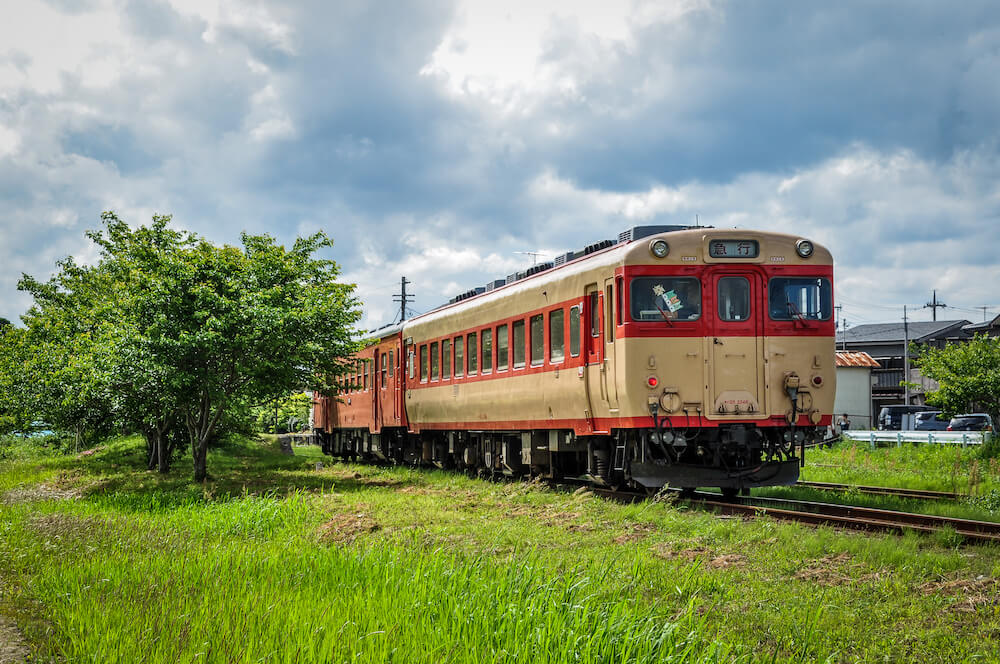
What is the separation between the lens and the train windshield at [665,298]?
1216 centimetres

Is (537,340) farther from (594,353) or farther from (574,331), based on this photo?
(594,353)

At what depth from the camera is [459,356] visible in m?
18.4

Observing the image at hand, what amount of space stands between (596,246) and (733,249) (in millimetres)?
2105

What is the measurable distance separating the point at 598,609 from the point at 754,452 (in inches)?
300

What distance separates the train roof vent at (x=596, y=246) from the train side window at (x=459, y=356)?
472 centimetres

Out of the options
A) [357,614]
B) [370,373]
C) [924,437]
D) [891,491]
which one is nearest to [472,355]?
[891,491]

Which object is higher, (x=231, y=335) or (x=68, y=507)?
(x=231, y=335)

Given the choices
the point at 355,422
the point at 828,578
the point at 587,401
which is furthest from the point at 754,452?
the point at 355,422

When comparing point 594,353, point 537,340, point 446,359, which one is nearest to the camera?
point 594,353

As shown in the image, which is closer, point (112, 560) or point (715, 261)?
point (112, 560)

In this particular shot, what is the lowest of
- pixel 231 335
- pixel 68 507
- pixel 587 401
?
pixel 68 507

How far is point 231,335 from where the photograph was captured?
1636 centimetres

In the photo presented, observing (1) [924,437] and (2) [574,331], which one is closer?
(2) [574,331]

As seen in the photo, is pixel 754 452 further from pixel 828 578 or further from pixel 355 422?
pixel 355 422
